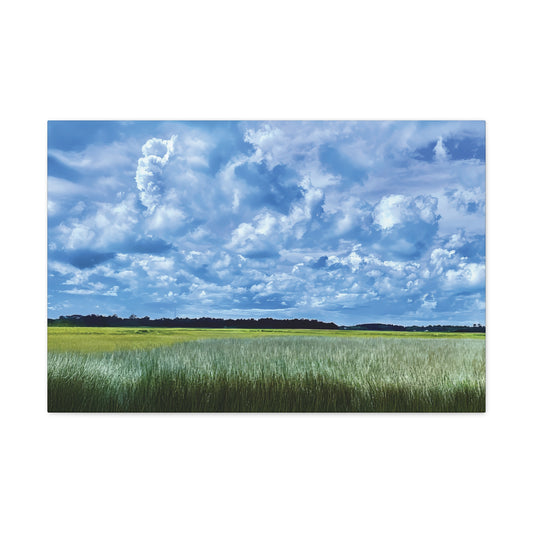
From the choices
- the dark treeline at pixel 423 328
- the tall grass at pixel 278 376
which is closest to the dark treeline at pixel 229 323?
the dark treeline at pixel 423 328

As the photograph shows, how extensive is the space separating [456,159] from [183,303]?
3.01 m

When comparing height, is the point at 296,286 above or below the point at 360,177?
below

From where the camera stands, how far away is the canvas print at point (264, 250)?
13.8 feet

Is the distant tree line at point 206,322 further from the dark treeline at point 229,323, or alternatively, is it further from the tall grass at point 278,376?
the tall grass at point 278,376

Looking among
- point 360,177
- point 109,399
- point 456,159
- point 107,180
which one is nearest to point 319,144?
point 360,177

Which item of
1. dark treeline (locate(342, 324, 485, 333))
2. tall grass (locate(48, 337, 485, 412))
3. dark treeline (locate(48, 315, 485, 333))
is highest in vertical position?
dark treeline (locate(48, 315, 485, 333))

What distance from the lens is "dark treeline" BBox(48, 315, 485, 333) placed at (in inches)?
165

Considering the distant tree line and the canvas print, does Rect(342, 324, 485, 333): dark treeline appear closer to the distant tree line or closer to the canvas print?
the canvas print

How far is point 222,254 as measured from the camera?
4250mm

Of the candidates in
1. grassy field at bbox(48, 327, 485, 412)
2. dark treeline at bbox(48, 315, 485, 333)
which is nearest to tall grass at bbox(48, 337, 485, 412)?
grassy field at bbox(48, 327, 485, 412)

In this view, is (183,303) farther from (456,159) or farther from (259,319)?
(456,159)

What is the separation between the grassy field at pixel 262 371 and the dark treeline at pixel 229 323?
0.06 meters

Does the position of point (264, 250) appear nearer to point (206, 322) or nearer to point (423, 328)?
point (206, 322)

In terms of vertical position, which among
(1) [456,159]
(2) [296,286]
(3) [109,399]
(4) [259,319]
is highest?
(1) [456,159]
